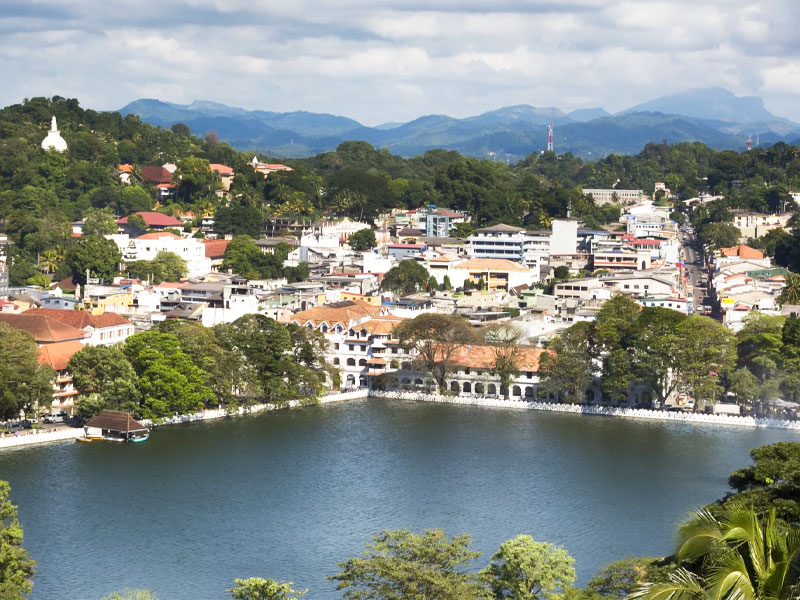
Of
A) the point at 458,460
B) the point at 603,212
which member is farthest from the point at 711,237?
the point at 458,460

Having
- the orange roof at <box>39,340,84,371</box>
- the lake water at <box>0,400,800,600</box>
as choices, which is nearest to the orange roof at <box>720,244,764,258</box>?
the lake water at <box>0,400,800,600</box>

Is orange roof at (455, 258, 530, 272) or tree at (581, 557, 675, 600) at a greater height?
orange roof at (455, 258, 530, 272)

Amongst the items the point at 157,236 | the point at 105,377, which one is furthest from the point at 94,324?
the point at 157,236

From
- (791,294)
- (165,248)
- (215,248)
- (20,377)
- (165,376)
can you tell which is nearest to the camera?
(20,377)

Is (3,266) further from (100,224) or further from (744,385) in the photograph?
(744,385)

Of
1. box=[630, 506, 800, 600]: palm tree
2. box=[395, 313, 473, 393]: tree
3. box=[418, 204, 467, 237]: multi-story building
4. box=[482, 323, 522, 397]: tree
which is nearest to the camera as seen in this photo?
box=[630, 506, 800, 600]: palm tree

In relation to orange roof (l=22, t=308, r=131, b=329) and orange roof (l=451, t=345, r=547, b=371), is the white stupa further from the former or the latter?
orange roof (l=451, t=345, r=547, b=371)
